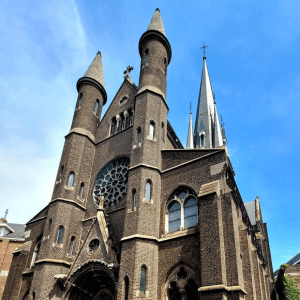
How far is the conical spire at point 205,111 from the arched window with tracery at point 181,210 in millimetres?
29599

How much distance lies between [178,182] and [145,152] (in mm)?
2662

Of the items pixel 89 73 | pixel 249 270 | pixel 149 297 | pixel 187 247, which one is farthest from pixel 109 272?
pixel 89 73

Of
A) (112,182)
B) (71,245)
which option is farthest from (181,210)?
(71,245)

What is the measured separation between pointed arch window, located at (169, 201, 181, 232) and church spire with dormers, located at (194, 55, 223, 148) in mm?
29211

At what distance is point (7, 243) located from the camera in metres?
35.1

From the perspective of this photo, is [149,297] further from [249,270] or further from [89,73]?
[89,73]

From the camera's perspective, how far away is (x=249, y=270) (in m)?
15.6

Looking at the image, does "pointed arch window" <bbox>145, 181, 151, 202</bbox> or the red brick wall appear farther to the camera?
the red brick wall

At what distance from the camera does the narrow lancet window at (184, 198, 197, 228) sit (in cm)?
1519

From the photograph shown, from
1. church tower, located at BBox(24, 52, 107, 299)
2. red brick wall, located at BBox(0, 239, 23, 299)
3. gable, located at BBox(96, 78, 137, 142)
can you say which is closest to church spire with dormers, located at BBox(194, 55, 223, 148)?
gable, located at BBox(96, 78, 137, 142)

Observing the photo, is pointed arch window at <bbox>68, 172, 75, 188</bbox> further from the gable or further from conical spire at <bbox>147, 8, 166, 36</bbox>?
conical spire at <bbox>147, 8, 166, 36</bbox>

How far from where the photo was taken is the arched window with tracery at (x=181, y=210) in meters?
15.4

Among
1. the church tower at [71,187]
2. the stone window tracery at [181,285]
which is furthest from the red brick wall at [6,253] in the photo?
the stone window tracery at [181,285]

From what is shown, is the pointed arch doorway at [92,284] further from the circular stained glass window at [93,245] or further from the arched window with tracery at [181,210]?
the arched window with tracery at [181,210]
